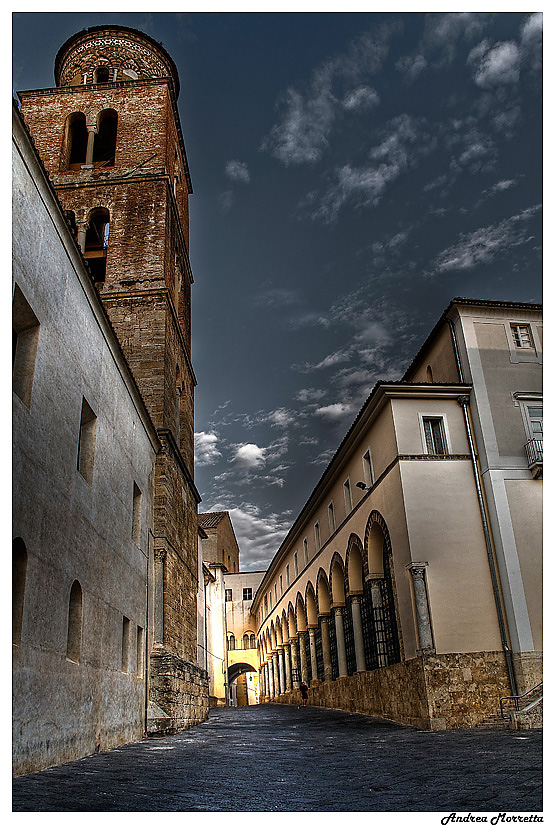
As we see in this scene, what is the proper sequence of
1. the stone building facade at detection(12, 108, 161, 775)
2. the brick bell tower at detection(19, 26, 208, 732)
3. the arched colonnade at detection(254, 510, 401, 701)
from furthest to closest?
the arched colonnade at detection(254, 510, 401, 701) → the brick bell tower at detection(19, 26, 208, 732) → the stone building facade at detection(12, 108, 161, 775)

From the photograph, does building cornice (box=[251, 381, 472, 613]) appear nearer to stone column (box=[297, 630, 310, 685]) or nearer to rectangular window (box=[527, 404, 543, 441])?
rectangular window (box=[527, 404, 543, 441])

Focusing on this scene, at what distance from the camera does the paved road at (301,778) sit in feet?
16.1

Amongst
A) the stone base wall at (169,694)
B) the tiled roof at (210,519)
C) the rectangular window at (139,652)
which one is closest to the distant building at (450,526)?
the stone base wall at (169,694)

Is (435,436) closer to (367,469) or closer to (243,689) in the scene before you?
(367,469)

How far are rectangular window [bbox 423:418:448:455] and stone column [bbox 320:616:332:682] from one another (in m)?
12.3

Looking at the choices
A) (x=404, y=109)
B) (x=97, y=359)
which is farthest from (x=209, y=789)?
(x=404, y=109)

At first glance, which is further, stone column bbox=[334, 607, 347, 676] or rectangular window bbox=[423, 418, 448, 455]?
stone column bbox=[334, 607, 347, 676]

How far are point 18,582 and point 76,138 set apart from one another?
2097 cm

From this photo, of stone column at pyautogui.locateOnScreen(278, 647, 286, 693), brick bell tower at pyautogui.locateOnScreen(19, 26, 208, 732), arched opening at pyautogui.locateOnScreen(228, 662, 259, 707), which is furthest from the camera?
arched opening at pyautogui.locateOnScreen(228, 662, 259, 707)

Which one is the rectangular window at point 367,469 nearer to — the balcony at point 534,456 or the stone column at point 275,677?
the balcony at point 534,456

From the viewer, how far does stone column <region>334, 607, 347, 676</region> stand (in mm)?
23094

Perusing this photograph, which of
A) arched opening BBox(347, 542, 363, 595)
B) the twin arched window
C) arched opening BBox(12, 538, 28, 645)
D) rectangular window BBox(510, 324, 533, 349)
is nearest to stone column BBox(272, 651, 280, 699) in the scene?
arched opening BBox(347, 542, 363, 595)

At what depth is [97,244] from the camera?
20.3 meters

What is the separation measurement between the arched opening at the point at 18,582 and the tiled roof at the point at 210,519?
44.8 meters
